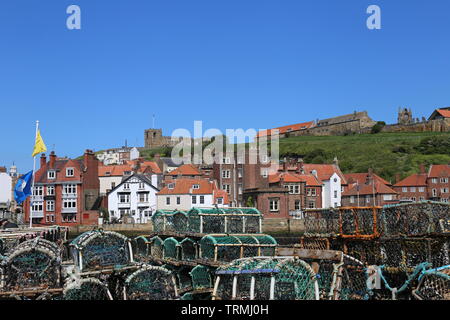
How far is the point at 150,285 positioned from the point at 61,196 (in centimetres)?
4644

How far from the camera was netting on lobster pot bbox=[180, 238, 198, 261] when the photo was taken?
1682cm

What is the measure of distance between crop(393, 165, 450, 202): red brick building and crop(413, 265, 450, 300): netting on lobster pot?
6063 centimetres

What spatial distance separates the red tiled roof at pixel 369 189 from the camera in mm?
59812

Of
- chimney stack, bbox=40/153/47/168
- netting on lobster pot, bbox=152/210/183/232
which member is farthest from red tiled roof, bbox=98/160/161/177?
netting on lobster pot, bbox=152/210/183/232

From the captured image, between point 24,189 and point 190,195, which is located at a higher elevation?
point 24,189

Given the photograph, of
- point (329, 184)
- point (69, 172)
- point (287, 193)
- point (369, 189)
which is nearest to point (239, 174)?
point (287, 193)

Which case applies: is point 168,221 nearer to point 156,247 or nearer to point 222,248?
point 156,247

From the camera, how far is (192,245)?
55.8 ft

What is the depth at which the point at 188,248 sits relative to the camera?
1709cm

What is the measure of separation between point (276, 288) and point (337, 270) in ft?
5.06

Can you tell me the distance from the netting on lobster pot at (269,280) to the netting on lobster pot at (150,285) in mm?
1475

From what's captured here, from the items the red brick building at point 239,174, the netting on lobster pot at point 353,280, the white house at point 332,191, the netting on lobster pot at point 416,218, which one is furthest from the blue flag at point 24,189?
the white house at point 332,191
